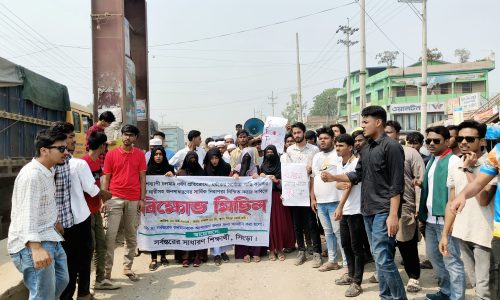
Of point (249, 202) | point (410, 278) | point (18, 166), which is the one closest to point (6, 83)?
point (18, 166)

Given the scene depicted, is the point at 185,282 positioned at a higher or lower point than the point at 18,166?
lower

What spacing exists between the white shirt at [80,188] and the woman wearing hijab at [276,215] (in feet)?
9.22

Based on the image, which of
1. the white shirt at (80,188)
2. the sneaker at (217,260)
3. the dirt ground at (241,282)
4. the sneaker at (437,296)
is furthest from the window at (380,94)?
the white shirt at (80,188)

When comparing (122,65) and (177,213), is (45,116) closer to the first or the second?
(122,65)

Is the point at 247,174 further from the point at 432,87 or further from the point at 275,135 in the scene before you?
the point at 432,87

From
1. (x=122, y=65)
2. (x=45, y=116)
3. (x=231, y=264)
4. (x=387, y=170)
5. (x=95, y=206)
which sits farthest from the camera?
(x=45, y=116)

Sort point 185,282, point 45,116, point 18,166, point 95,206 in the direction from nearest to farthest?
point 95,206 → point 185,282 → point 18,166 → point 45,116

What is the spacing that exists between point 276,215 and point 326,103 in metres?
110

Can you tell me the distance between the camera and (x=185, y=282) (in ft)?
16.7

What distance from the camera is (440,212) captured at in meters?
3.88

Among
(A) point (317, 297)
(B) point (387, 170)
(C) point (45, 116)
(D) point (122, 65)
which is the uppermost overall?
(D) point (122, 65)

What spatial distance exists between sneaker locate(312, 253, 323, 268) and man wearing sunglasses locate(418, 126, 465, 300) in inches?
64.8

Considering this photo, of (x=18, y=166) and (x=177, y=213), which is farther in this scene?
(x=18, y=166)

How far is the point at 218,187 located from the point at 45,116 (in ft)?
18.2
